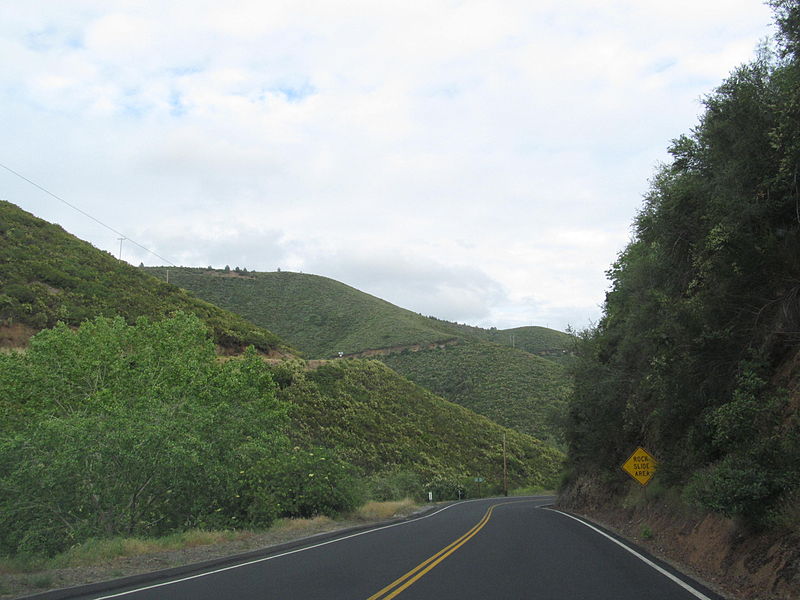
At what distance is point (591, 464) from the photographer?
100 feet

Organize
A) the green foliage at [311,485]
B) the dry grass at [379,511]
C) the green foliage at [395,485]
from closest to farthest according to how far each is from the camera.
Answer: the green foliage at [311,485] < the dry grass at [379,511] < the green foliage at [395,485]

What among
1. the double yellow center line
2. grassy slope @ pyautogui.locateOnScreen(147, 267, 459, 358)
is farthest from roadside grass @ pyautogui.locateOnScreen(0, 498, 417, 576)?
grassy slope @ pyautogui.locateOnScreen(147, 267, 459, 358)

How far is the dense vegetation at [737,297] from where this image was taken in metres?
10.1

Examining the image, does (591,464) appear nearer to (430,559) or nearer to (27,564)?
(430,559)

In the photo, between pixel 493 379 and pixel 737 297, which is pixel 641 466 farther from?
pixel 493 379

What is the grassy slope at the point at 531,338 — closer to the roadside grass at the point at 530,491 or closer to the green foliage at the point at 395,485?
the roadside grass at the point at 530,491

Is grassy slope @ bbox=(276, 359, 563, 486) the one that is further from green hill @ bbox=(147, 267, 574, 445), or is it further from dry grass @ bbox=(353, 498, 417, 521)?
dry grass @ bbox=(353, 498, 417, 521)

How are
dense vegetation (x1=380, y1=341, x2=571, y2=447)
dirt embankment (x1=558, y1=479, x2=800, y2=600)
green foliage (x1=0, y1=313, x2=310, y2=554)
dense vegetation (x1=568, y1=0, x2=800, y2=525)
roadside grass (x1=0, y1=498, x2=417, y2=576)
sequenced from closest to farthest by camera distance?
dirt embankment (x1=558, y1=479, x2=800, y2=600)
dense vegetation (x1=568, y1=0, x2=800, y2=525)
roadside grass (x1=0, y1=498, x2=417, y2=576)
green foliage (x1=0, y1=313, x2=310, y2=554)
dense vegetation (x1=380, y1=341, x2=571, y2=447)

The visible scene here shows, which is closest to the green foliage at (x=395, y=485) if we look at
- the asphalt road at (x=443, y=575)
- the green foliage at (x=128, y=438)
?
the green foliage at (x=128, y=438)

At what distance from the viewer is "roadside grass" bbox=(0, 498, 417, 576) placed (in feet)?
37.3

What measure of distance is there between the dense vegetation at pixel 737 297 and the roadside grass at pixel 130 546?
10.8 metres

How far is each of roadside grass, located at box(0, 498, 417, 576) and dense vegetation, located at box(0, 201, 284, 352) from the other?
67.4 feet

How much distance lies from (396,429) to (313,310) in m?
50.6

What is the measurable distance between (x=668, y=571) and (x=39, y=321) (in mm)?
38132
